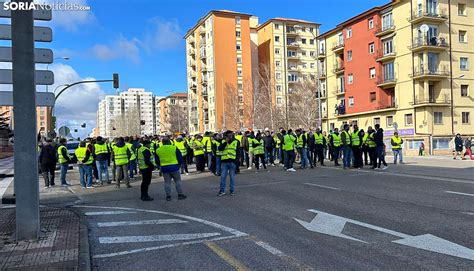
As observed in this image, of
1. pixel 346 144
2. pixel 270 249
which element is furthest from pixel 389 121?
pixel 270 249

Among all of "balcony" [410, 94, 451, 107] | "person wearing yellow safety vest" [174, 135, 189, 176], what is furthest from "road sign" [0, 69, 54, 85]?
"balcony" [410, 94, 451, 107]

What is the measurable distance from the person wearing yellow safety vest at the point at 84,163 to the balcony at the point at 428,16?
38469 millimetres

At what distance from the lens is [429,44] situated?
42531mm

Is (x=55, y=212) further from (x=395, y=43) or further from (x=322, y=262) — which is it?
(x=395, y=43)

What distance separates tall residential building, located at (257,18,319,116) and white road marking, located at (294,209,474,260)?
74.1 m

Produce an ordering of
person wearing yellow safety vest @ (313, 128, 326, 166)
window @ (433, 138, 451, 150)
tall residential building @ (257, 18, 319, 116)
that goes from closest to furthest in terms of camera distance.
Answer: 1. person wearing yellow safety vest @ (313, 128, 326, 166)
2. window @ (433, 138, 451, 150)
3. tall residential building @ (257, 18, 319, 116)

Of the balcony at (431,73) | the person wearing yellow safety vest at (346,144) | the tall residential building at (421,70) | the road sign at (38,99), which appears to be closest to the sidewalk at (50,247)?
the road sign at (38,99)

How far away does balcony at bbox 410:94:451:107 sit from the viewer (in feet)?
139

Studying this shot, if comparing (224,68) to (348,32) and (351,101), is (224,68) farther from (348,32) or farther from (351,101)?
(351,101)

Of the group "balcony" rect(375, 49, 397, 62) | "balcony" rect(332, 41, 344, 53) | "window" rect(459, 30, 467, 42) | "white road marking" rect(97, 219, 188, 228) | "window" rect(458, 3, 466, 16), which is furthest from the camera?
"balcony" rect(332, 41, 344, 53)

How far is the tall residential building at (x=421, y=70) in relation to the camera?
4281 cm

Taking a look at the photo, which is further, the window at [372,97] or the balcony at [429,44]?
the window at [372,97]

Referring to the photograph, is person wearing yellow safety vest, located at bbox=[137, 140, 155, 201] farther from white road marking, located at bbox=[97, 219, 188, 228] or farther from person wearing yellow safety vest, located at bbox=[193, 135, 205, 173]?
person wearing yellow safety vest, located at bbox=[193, 135, 205, 173]

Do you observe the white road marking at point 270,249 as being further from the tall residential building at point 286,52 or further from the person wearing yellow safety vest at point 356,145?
the tall residential building at point 286,52
